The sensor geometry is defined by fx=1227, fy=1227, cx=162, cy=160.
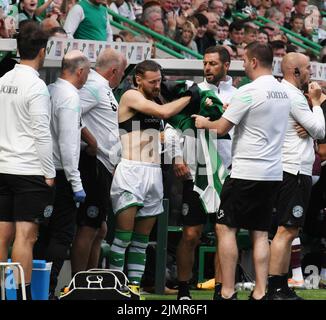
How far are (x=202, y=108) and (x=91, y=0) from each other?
14.4ft

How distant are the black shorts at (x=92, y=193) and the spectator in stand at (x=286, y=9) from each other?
11901 millimetres

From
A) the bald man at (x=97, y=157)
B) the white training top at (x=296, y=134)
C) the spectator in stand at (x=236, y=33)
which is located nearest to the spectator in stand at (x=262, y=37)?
the spectator in stand at (x=236, y=33)

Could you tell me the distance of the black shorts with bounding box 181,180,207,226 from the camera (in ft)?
35.0

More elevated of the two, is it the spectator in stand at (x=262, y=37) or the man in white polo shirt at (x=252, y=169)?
the spectator in stand at (x=262, y=37)

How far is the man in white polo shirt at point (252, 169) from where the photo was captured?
980cm

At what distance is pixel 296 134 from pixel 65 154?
2.13 meters

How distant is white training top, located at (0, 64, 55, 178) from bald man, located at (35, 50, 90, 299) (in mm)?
421

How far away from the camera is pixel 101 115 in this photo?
1037 centimetres

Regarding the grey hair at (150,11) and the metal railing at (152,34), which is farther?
the grey hair at (150,11)

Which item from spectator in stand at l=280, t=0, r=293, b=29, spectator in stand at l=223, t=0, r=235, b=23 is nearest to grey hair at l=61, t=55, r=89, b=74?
spectator in stand at l=223, t=0, r=235, b=23

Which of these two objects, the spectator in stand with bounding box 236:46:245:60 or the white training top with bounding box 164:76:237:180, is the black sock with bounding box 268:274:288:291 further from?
the spectator in stand with bounding box 236:46:245:60

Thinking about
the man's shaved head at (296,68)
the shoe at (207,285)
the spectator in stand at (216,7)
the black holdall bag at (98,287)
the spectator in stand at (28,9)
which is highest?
the spectator in stand at (28,9)

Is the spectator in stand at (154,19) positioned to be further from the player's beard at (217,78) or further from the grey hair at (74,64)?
the grey hair at (74,64)

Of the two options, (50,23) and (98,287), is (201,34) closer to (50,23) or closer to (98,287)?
(50,23)
